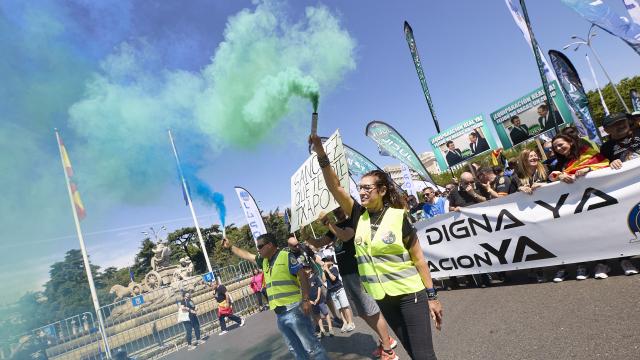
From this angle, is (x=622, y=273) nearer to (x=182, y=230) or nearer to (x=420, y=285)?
(x=420, y=285)

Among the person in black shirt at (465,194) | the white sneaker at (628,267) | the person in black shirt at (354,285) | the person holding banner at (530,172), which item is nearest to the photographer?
the person in black shirt at (354,285)

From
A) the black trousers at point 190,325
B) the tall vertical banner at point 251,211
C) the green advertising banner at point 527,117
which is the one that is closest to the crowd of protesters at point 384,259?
the black trousers at point 190,325

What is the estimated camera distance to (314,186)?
422 centimetres

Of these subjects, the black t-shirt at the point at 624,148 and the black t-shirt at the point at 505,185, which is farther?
the black t-shirt at the point at 505,185

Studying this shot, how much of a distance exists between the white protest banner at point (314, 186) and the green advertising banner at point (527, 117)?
Result: 1120cm

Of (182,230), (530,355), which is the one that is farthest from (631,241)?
(182,230)

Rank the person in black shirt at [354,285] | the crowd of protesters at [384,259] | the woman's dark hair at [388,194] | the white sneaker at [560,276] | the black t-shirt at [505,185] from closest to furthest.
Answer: the crowd of protesters at [384,259] → the woman's dark hair at [388,194] → the person in black shirt at [354,285] → the white sneaker at [560,276] → the black t-shirt at [505,185]

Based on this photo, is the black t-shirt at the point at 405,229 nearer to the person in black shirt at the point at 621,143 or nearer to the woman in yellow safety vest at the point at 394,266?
the woman in yellow safety vest at the point at 394,266

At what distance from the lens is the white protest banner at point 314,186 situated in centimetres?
352

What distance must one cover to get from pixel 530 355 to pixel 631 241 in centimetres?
229

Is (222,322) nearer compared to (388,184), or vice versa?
(388,184)

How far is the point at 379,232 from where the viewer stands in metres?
2.58

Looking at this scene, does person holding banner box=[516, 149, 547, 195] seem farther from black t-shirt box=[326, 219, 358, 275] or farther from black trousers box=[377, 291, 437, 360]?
black trousers box=[377, 291, 437, 360]

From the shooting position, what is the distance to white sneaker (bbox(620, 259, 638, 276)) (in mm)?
4461
